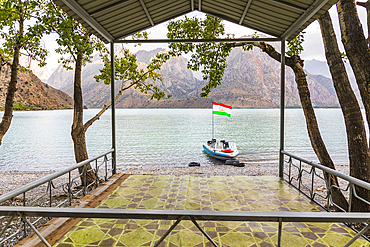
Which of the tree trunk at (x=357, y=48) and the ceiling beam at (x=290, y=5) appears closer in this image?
the ceiling beam at (x=290, y=5)

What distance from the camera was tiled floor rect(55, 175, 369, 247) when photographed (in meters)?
2.77

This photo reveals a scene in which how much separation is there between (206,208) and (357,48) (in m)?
4.92

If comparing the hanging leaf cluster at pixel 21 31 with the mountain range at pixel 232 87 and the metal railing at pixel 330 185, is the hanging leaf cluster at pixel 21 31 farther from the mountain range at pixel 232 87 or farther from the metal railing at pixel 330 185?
the mountain range at pixel 232 87

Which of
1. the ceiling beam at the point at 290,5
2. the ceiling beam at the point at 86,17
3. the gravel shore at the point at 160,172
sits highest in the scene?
the ceiling beam at the point at 290,5

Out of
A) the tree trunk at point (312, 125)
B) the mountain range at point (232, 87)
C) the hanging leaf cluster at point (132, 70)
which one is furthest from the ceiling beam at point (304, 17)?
the mountain range at point (232, 87)

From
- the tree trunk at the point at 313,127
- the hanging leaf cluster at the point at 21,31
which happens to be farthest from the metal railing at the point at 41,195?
the tree trunk at the point at 313,127

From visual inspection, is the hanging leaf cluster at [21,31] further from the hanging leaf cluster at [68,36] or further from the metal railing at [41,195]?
the metal railing at [41,195]

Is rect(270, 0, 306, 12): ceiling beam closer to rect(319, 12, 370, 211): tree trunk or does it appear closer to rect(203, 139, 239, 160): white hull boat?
rect(319, 12, 370, 211): tree trunk

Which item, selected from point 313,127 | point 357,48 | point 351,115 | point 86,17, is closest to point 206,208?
point 86,17

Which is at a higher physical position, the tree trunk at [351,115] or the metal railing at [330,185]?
the tree trunk at [351,115]

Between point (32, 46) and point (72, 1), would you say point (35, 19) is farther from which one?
point (72, 1)

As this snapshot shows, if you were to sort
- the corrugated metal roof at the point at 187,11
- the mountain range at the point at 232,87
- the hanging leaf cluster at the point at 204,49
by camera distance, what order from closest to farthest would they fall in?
the corrugated metal roof at the point at 187,11
the hanging leaf cluster at the point at 204,49
the mountain range at the point at 232,87

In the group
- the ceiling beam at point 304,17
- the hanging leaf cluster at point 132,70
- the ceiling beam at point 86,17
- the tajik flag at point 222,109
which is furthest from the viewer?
the tajik flag at point 222,109

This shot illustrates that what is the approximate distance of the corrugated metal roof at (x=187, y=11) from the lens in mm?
3457
